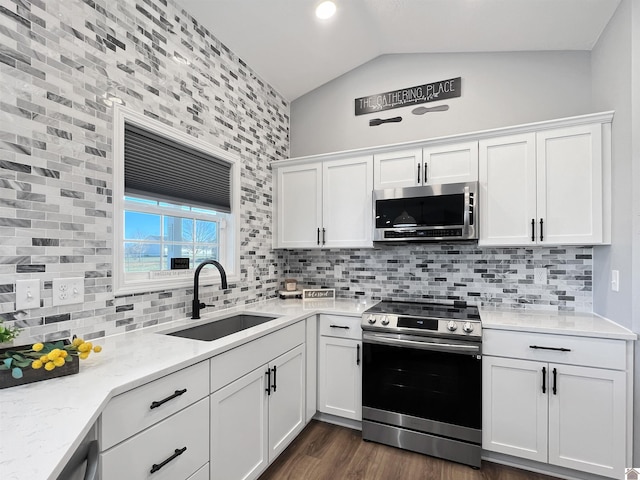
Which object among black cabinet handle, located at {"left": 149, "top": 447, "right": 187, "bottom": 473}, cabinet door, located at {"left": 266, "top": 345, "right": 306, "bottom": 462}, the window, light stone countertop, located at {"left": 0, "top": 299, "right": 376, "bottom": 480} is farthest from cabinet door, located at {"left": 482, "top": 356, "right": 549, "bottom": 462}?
the window

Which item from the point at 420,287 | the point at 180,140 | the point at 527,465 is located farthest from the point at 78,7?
the point at 527,465

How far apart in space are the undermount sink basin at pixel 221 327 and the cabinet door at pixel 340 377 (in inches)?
22.0

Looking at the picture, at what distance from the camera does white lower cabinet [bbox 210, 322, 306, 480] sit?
1540mm

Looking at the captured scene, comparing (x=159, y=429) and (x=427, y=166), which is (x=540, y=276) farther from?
(x=159, y=429)

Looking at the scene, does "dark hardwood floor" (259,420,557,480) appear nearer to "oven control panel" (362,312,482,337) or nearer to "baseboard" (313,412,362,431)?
"baseboard" (313,412,362,431)

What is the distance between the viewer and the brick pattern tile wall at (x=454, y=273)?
7.86 feet

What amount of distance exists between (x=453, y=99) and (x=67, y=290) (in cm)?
301

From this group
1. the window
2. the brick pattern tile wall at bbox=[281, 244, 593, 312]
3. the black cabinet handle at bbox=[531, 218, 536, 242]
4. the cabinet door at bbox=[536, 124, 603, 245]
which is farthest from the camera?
the brick pattern tile wall at bbox=[281, 244, 593, 312]

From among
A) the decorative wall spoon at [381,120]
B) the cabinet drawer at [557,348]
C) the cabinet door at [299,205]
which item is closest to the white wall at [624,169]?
the cabinet drawer at [557,348]

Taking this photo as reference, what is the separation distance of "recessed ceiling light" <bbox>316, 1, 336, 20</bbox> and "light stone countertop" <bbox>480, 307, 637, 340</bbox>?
2.43 meters

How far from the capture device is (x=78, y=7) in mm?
1504

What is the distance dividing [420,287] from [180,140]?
221 cm

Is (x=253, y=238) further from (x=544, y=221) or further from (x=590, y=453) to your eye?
(x=590, y=453)

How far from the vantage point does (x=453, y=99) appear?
2.77m
